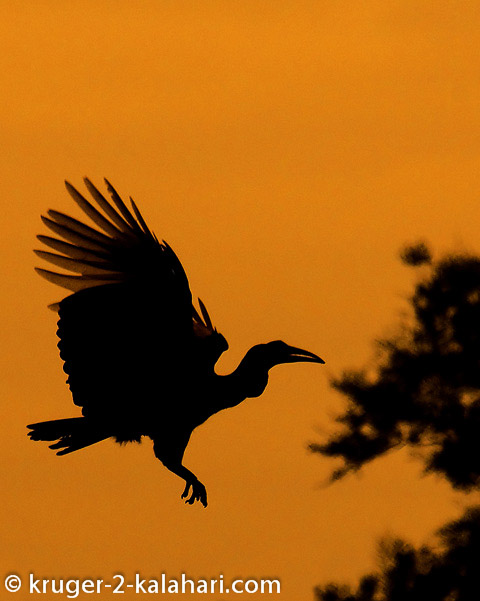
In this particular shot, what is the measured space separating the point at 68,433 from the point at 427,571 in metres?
5.44

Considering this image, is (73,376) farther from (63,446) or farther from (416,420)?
(416,420)

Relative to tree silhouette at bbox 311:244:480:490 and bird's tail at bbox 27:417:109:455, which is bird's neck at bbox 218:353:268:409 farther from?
tree silhouette at bbox 311:244:480:490

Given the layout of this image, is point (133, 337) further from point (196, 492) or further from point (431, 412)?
point (431, 412)

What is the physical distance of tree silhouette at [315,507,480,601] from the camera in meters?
14.8

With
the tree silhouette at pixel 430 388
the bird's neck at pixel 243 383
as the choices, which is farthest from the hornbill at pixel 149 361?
the tree silhouette at pixel 430 388

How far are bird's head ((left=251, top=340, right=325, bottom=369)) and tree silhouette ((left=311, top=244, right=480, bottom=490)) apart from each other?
16.4ft

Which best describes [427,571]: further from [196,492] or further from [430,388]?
[196,492]

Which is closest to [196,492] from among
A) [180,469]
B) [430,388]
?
[180,469]

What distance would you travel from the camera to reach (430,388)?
15078 mm

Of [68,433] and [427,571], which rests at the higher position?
[427,571]

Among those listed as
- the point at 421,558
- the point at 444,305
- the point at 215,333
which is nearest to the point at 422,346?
the point at 444,305

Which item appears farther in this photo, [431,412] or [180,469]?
[431,412]

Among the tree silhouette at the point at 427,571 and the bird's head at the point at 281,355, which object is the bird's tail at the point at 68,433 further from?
the tree silhouette at the point at 427,571

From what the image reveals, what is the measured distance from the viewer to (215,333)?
10.1 metres
